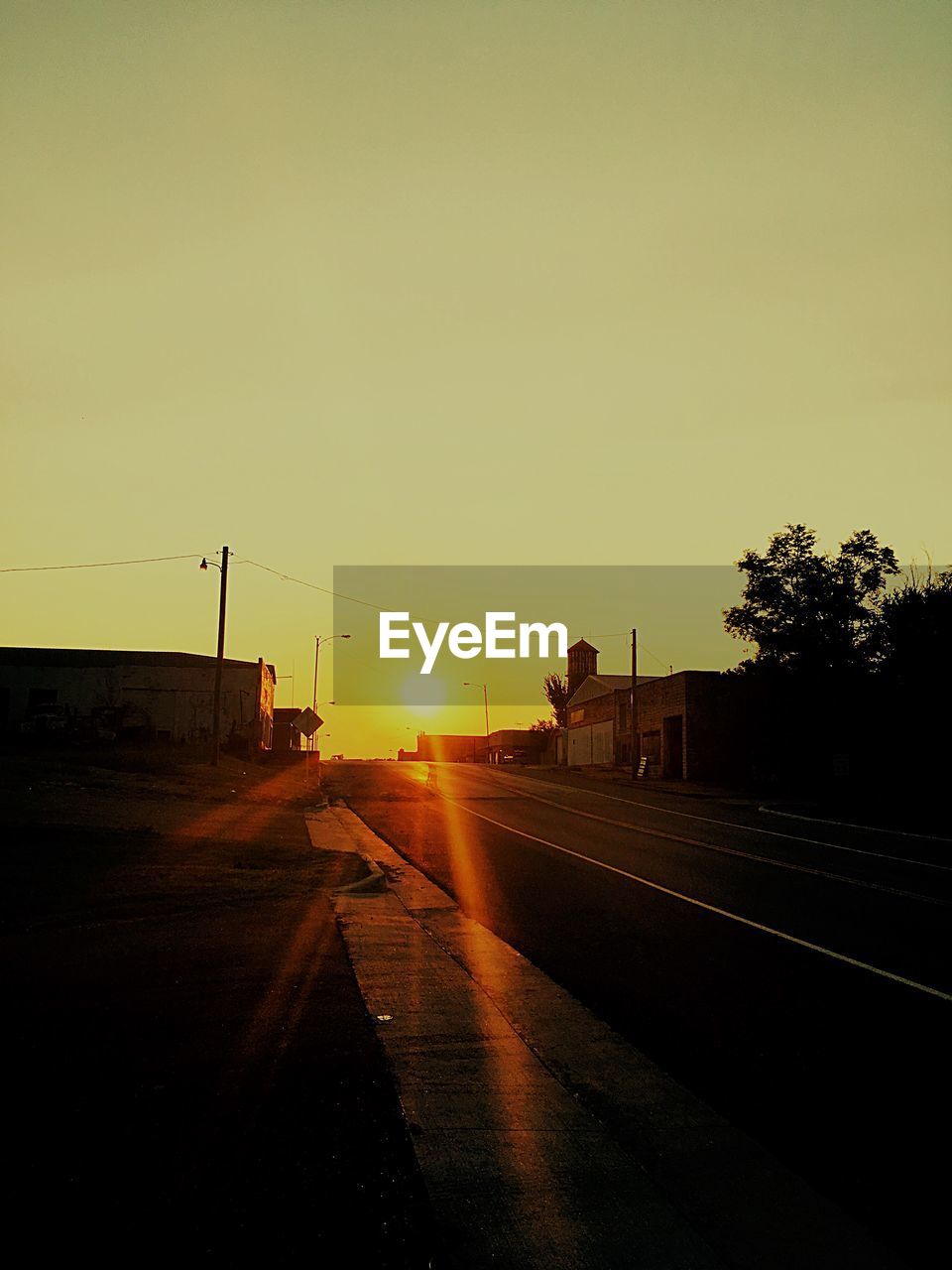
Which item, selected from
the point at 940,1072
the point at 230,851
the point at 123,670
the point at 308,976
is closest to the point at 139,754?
the point at 123,670

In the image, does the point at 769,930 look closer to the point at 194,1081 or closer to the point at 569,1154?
the point at 569,1154

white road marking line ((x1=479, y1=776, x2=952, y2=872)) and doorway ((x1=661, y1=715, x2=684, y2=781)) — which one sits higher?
doorway ((x1=661, y1=715, x2=684, y2=781))

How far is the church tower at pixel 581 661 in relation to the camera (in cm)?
11500

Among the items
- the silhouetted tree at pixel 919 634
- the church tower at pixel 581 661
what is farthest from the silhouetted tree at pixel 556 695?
the silhouetted tree at pixel 919 634

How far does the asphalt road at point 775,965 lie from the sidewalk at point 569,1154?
272 millimetres

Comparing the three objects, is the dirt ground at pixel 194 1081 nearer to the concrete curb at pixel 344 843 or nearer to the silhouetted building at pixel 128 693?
the concrete curb at pixel 344 843

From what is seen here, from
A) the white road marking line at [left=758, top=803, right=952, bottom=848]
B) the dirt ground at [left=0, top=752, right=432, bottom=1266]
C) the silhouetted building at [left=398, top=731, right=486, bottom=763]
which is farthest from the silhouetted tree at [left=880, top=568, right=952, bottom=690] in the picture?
the silhouetted building at [left=398, top=731, right=486, bottom=763]

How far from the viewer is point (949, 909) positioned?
13.3 metres

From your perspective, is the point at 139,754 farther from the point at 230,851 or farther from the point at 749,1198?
the point at 749,1198

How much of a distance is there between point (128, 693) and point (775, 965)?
5828 centimetres

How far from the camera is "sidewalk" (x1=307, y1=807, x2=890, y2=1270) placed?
4.02 metres

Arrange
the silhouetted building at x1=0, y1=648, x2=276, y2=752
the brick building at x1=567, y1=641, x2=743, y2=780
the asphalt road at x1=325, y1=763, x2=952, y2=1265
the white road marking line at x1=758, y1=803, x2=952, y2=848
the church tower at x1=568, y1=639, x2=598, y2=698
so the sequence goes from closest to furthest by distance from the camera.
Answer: the asphalt road at x1=325, y1=763, x2=952, y2=1265 < the white road marking line at x1=758, y1=803, x2=952, y2=848 < the brick building at x1=567, y1=641, x2=743, y2=780 < the silhouetted building at x1=0, y1=648, x2=276, y2=752 < the church tower at x1=568, y1=639, x2=598, y2=698

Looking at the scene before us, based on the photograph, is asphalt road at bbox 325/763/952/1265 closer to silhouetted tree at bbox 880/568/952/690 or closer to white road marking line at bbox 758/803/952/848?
white road marking line at bbox 758/803/952/848

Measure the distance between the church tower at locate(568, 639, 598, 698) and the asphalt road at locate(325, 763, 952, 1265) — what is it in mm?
90156
